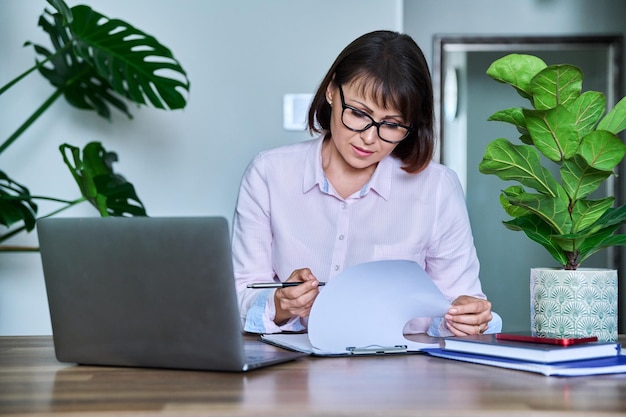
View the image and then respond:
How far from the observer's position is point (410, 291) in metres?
1.39

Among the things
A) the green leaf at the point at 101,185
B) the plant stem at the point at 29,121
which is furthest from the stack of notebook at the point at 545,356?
the plant stem at the point at 29,121

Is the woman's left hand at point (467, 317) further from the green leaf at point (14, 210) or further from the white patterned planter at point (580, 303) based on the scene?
the green leaf at point (14, 210)

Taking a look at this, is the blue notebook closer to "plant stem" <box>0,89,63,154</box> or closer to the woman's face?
the woman's face

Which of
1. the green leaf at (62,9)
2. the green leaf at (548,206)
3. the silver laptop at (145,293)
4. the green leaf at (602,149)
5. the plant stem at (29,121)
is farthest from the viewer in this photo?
the plant stem at (29,121)

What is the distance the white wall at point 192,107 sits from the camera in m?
3.06

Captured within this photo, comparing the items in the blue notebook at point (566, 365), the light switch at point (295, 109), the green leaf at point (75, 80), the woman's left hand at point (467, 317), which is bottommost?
the blue notebook at point (566, 365)

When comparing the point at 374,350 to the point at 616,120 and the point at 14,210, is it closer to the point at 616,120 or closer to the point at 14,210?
the point at 616,120

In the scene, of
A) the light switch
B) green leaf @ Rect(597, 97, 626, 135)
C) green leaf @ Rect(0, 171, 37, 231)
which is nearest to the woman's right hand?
green leaf @ Rect(597, 97, 626, 135)

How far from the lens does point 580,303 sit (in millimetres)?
1354

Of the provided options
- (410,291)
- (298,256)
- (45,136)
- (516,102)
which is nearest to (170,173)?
(45,136)

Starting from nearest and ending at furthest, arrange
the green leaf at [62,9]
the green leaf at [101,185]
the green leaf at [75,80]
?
the green leaf at [62,9]
the green leaf at [101,185]
the green leaf at [75,80]

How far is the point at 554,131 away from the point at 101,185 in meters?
1.76

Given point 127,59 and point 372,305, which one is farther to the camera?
point 127,59

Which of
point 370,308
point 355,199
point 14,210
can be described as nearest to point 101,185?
point 14,210
